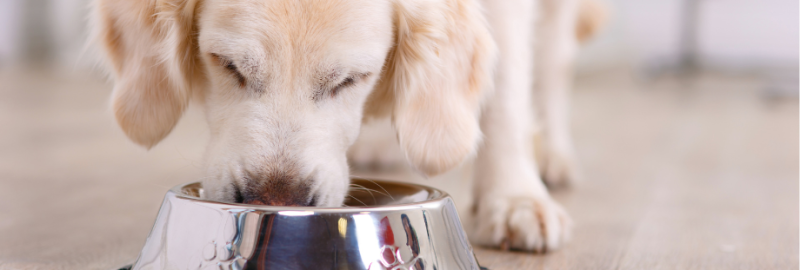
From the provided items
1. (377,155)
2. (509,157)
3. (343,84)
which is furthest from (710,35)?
(343,84)

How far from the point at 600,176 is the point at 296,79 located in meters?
1.42

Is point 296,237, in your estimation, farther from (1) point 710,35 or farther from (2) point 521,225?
(1) point 710,35

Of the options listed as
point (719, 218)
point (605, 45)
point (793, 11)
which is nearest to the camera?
point (719, 218)

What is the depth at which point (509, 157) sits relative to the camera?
147 cm

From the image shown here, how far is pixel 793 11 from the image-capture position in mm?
7742

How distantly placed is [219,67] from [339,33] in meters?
0.21

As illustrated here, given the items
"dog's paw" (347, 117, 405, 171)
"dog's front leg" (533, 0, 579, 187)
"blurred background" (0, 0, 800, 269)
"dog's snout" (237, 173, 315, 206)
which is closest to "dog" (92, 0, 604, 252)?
"dog's snout" (237, 173, 315, 206)

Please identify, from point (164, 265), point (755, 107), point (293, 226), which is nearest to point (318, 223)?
point (293, 226)

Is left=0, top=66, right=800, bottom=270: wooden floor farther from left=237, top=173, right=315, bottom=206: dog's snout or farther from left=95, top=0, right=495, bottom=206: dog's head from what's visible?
left=237, top=173, right=315, bottom=206: dog's snout

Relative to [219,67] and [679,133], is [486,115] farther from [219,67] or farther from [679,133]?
[679,133]

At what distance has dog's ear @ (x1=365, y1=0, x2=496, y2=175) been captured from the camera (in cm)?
123

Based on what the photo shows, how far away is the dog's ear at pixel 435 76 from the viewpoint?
48.4 inches

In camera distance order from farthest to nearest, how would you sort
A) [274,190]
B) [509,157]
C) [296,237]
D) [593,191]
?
1. [593,191]
2. [509,157]
3. [274,190]
4. [296,237]

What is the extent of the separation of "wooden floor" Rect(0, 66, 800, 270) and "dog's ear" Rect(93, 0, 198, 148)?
13 centimetres
